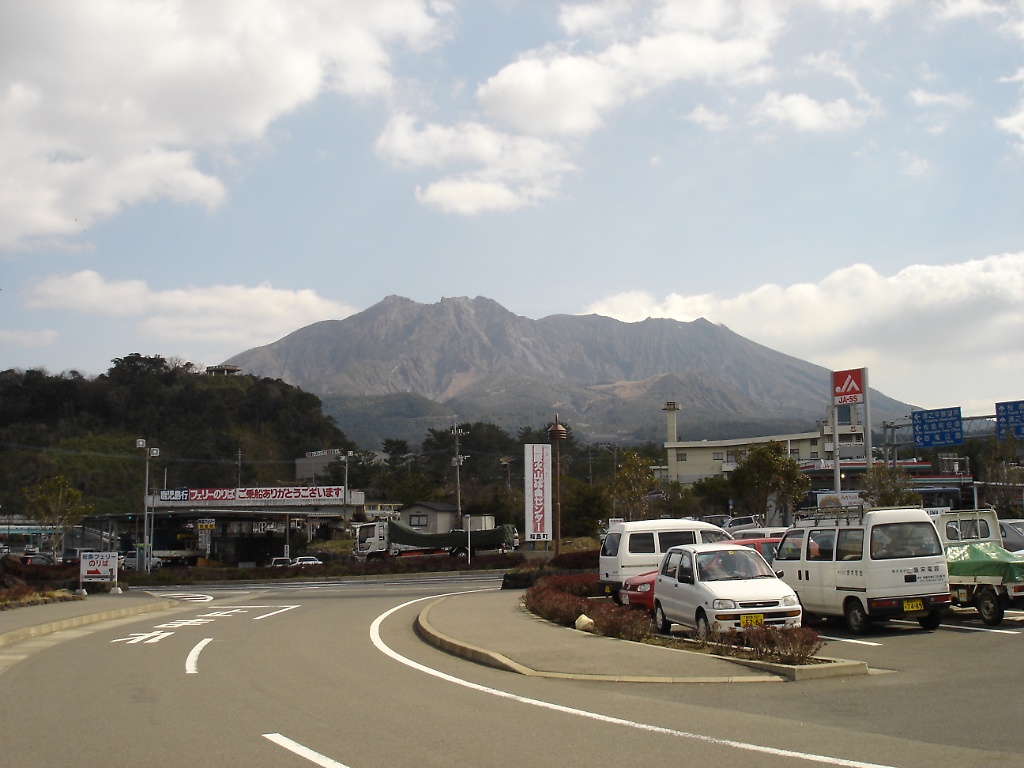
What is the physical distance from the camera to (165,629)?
19.5 metres

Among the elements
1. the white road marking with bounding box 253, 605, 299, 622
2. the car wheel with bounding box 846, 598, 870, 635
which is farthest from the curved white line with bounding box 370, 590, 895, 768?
the white road marking with bounding box 253, 605, 299, 622

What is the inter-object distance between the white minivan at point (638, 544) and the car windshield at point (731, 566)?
20.4ft

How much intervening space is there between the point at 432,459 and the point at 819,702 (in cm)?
10119

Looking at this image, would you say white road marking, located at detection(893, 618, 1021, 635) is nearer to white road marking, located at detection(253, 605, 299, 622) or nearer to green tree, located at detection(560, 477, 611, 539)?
white road marking, located at detection(253, 605, 299, 622)

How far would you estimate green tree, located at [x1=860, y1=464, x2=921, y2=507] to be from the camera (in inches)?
1485

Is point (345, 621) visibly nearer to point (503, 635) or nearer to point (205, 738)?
point (503, 635)

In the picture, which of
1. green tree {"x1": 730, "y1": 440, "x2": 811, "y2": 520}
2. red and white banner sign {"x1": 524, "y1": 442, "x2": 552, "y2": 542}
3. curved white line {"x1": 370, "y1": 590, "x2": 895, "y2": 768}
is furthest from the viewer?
green tree {"x1": 730, "y1": 440, "x2": 811, "y2": 520}

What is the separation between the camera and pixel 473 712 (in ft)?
→ 28.8

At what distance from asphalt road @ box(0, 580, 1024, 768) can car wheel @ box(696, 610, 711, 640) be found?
181 centimetres

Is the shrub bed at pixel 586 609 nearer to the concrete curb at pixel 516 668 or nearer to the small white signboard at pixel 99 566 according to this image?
the concrete curb at pixel 516 668

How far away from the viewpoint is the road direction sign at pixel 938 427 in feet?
147

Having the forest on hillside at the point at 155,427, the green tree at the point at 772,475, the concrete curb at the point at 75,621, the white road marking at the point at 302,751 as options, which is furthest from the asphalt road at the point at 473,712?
the forest on hillside at the point at 155,427

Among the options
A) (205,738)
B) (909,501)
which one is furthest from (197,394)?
(205,738)

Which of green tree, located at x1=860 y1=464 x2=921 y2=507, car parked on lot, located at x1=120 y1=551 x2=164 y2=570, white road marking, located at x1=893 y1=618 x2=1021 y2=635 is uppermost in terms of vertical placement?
green tree, located at x1=860 y1=464 x2=921 y2=507
